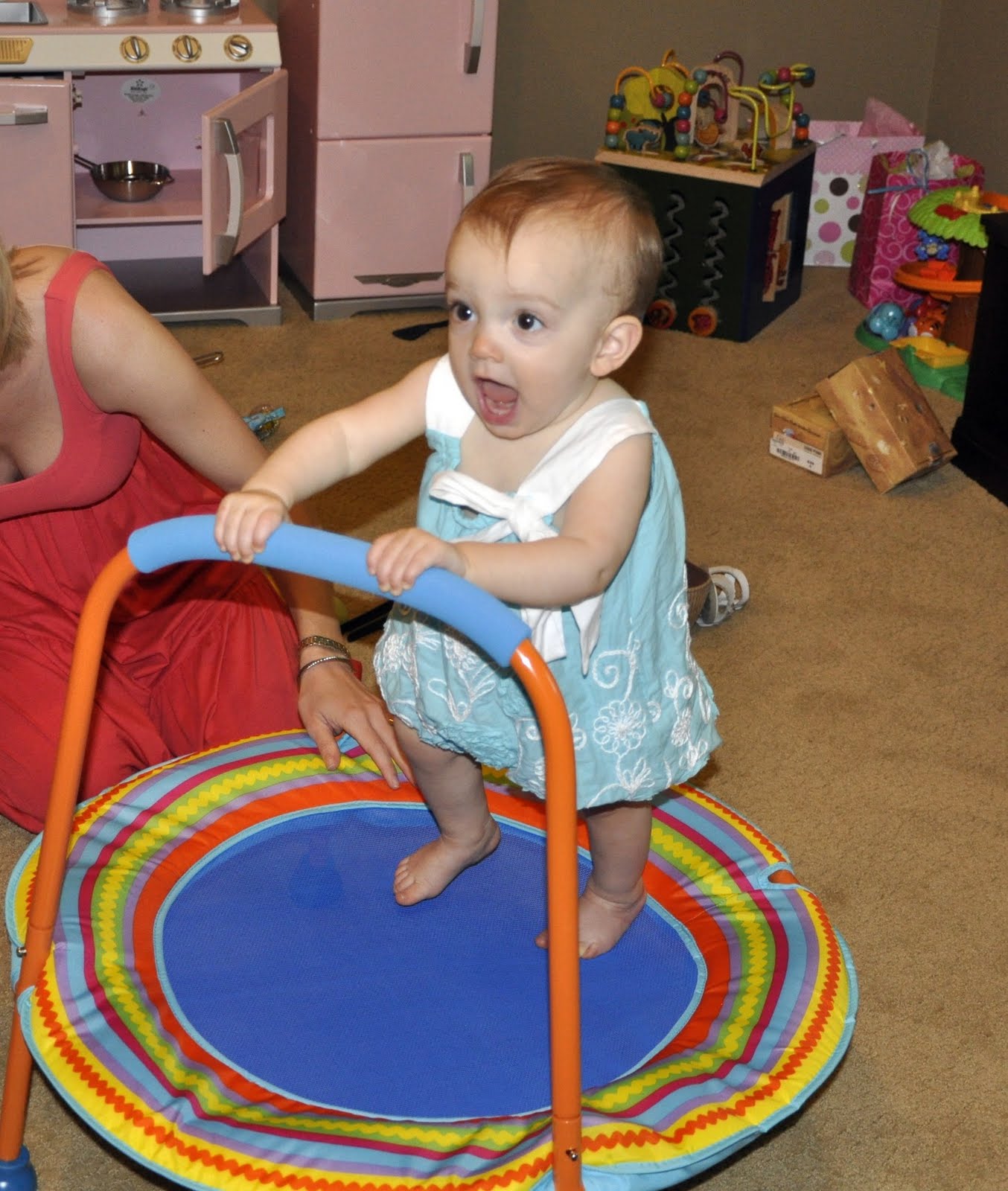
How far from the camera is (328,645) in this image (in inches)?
65.0

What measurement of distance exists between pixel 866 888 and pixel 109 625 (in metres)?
0.89

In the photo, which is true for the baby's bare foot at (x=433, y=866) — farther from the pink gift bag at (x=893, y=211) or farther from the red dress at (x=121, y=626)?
the pink gift bag at (x=893, y=211)

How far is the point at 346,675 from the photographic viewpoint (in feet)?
5.40

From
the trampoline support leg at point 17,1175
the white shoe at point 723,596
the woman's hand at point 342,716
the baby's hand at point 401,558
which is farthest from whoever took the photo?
the white shoe at point 723,596

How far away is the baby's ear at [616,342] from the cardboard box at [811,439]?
145cm

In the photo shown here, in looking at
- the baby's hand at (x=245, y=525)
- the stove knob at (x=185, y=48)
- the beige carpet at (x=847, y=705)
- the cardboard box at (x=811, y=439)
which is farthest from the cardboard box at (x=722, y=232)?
the baby's hand at (x=245, y=525)

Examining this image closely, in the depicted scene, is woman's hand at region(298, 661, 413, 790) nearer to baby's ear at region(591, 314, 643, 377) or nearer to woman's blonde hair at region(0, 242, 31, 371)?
woman's blonde hair at region(0, 242, 31, 371)

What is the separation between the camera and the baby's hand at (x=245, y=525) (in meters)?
1.06

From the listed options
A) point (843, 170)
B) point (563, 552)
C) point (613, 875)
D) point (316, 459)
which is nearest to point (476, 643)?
point (563, 552)

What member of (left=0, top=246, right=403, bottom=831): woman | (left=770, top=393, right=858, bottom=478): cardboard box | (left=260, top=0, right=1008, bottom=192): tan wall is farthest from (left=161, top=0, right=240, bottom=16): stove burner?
(left=0, top=246, right=403, bottom=831): woman

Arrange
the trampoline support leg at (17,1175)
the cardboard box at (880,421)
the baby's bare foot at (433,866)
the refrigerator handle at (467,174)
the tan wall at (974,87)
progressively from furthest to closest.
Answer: the tan wall at (974,87) → the refrigerator handle at (467,174) → the cardboard box at (880,421) → the baby's bare foot at (433,866) → the trampoline support leg at (17,1175)

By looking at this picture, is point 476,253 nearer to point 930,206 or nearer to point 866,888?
point 866,888

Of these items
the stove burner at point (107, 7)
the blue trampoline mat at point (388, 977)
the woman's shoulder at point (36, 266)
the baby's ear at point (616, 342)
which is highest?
the stove burner at point (107, 7)

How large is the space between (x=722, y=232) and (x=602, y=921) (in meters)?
1.85
